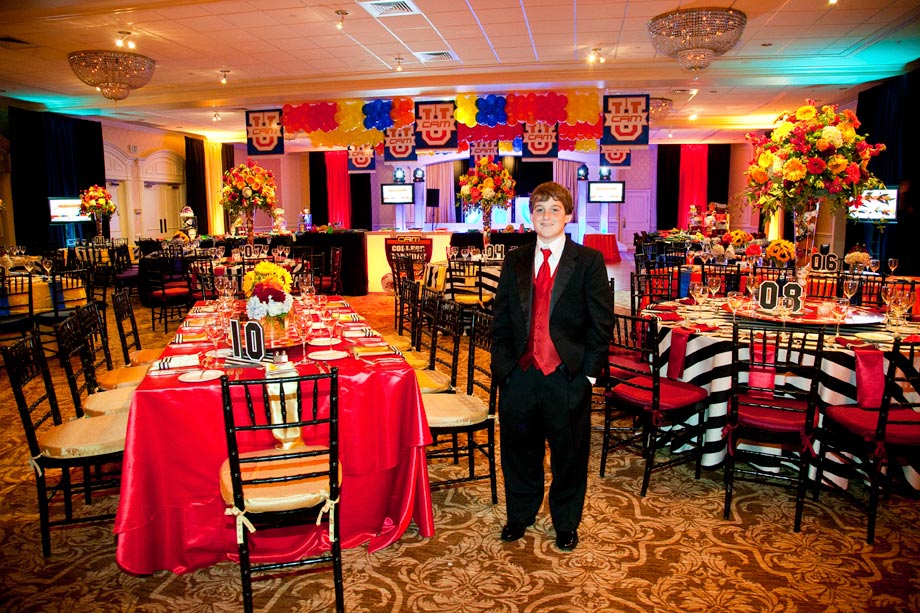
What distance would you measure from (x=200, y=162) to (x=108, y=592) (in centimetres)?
1611

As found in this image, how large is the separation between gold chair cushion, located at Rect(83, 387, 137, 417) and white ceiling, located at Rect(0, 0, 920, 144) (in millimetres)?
4518

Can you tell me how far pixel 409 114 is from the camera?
976cm

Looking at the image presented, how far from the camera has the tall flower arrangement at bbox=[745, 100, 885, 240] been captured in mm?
4398

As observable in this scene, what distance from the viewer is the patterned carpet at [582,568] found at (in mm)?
2674

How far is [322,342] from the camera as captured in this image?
3.61 meters

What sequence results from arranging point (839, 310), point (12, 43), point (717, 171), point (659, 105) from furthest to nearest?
point (717, 171) < point (659, 105) < point (12, 43) < point (839, 310)

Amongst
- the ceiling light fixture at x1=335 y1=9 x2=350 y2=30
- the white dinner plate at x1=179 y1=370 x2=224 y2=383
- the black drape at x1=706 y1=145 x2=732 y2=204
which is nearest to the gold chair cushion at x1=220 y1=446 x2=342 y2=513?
the white dinner plate at x1=179 y1=370 x2=224 y2=383

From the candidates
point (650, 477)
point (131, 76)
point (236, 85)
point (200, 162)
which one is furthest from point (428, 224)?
point (650, 477)

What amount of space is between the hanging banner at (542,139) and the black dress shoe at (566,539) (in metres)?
7.81

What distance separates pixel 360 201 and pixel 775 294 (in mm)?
17238

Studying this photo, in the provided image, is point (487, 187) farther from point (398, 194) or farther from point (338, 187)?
point (338, 187)

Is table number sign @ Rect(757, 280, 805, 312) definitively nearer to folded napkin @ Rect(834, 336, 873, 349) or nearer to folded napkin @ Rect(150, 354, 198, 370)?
folded napkin @ Rect(834, 336, 873, 349)

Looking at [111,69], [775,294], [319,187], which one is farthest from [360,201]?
[775,294]

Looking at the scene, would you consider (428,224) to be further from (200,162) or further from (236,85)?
(236,85)
